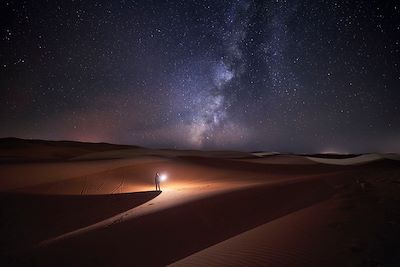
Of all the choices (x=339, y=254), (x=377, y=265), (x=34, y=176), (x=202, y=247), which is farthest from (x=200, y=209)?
(x=34, y=176)

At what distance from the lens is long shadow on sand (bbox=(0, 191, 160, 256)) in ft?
30.1

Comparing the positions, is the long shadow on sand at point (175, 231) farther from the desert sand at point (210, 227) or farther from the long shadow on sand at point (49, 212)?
the long shadow on sand at point (49, 212)

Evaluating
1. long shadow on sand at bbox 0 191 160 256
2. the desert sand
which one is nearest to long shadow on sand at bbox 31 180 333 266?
the desert sand

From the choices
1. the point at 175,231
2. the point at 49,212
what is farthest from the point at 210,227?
the point at 49,212

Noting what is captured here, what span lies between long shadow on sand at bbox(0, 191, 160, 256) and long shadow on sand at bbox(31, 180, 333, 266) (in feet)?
6.53

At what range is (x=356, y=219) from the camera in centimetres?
688

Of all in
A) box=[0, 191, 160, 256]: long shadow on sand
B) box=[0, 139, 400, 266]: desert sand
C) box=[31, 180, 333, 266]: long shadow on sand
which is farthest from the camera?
box=[0, 191, 160, 256]: long shadow on sand

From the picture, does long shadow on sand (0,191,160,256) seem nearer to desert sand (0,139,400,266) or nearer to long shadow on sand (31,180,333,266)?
desert sand (0,139,400,266)

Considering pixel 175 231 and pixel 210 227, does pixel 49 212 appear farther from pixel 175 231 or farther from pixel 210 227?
pixel 210 227

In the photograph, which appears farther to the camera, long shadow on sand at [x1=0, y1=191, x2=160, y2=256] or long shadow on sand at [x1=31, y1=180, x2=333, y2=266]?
long shadow on sand at [x1=0, y1=191, x2=160, y2=256]

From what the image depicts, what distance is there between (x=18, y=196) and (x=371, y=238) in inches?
544

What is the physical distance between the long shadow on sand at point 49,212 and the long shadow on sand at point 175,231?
1989 millimetres

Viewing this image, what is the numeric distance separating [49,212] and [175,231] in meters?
6.52

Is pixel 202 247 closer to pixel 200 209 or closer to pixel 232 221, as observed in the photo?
pixel 232 221
